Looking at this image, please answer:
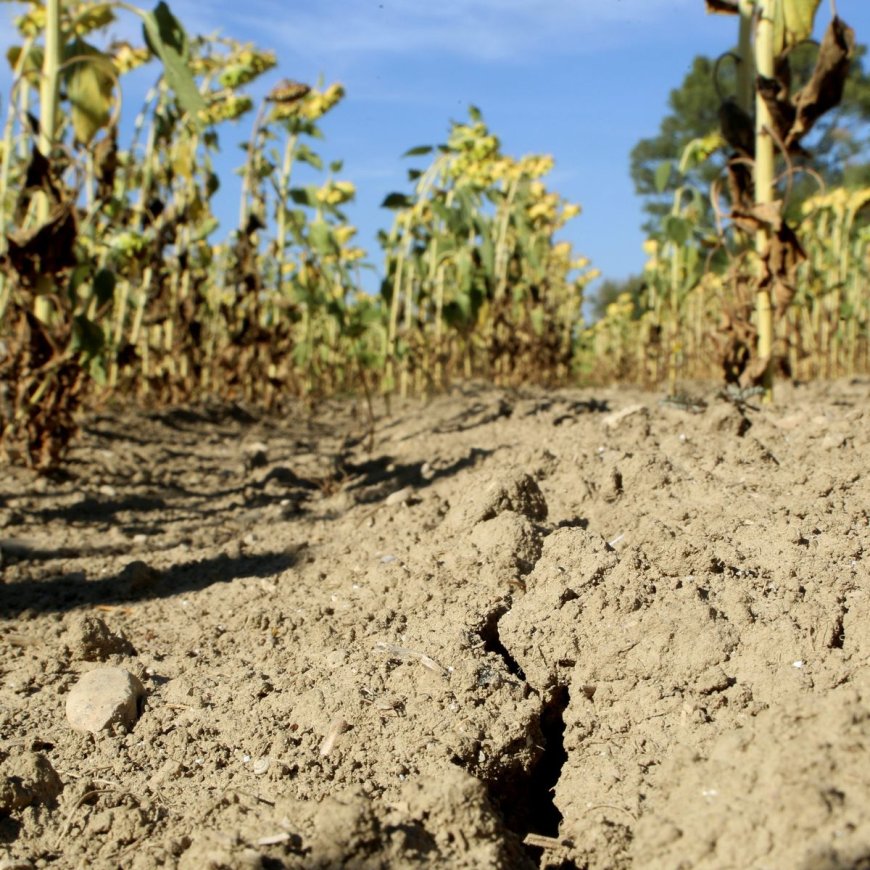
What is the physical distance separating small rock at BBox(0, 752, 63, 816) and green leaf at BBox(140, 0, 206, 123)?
7.41 ft

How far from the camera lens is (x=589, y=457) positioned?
8.38 feet

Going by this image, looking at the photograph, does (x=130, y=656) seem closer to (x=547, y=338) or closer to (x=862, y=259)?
(x=547, y=338)

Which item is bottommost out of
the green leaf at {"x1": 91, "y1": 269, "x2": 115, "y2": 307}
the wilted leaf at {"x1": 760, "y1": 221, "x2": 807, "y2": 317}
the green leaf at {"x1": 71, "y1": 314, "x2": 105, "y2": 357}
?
the green leaf at {"x1": 71, "y1": 314, "x2": 105, "y2": 357}

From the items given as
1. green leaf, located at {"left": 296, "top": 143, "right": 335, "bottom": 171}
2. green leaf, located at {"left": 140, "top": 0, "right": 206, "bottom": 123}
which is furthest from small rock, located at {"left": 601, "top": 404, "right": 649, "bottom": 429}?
green leaf, located at {"left": 296, "top": 143, "right": 335, "bottom": 171}

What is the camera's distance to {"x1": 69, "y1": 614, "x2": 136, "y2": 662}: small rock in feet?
6.31

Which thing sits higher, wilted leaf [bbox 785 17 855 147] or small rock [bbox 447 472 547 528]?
wilted leaf [bbox 785 17 855 147]

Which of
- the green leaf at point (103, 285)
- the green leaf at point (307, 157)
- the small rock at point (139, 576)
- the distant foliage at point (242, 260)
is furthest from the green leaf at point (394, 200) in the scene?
the small rock at point (139, 576)

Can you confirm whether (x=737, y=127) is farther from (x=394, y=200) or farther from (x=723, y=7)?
(x=394, y=200)

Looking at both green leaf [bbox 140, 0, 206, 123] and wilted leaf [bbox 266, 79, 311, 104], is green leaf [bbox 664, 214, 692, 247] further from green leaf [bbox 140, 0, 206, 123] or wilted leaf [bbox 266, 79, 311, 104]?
green leaf [bbox 140, 0, 206, 123]

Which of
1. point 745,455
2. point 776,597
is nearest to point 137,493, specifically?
point 745,455

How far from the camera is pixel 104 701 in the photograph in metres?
1.69

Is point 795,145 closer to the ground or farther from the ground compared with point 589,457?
farther from the ground

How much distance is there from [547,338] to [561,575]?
5961mm

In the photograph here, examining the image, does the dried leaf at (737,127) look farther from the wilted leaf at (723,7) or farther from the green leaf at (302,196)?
the green leaf at (302,196)
